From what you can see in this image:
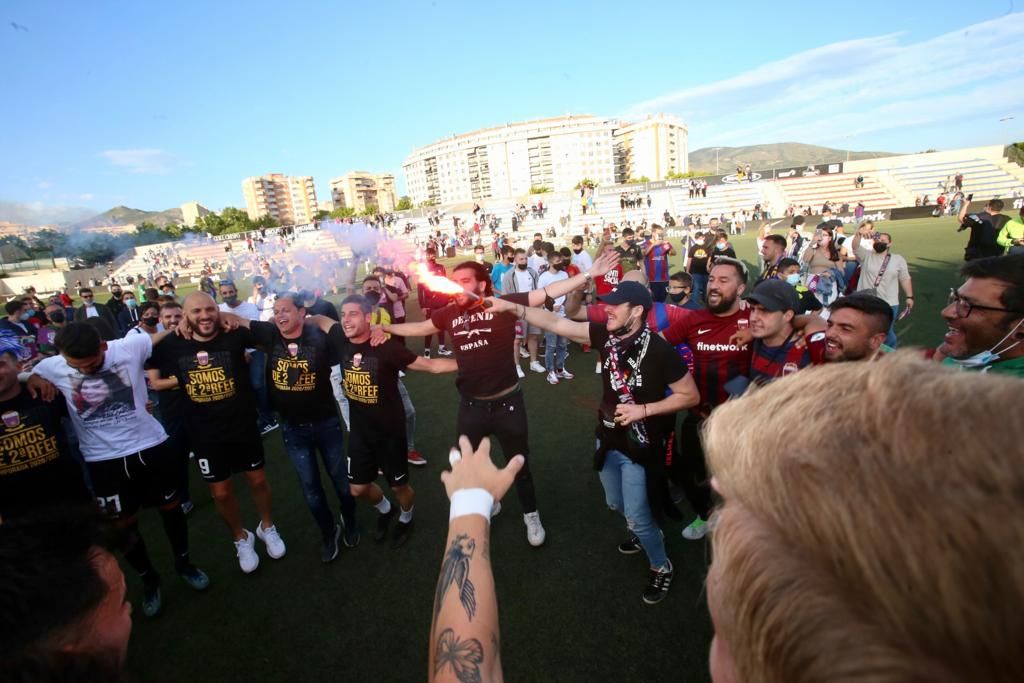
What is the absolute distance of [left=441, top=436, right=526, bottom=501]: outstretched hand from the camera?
1.66m

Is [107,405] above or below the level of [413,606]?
above

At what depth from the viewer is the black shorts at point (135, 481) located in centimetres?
391

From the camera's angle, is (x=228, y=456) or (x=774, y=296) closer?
(x=774, y=296)

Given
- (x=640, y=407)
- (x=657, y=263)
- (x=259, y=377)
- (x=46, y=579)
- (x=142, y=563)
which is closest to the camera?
(x=46, y=579)

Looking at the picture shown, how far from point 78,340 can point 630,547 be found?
4802 millimetres

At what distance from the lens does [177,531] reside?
13.8 ft

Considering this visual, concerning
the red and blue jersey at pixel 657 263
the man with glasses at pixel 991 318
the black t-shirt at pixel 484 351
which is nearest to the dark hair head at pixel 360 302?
the black t-shirt at pixel 484 351

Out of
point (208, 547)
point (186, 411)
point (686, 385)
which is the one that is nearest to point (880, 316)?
point (686, 385)

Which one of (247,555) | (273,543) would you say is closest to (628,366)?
(273,543)

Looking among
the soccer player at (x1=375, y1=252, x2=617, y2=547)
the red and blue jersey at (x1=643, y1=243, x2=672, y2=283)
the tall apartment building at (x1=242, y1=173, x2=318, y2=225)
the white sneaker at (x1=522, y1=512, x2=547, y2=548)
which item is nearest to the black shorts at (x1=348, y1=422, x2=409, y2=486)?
the soccer player at (x1=375, y1=252, x2=617, y2=547)

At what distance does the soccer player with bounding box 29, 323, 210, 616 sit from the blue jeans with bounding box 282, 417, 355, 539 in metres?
1.04

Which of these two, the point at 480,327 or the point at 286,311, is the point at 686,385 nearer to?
the point at 480,327

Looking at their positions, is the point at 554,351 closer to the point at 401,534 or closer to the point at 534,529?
the point at 534,529

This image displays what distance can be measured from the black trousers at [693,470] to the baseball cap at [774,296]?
1.14 m
